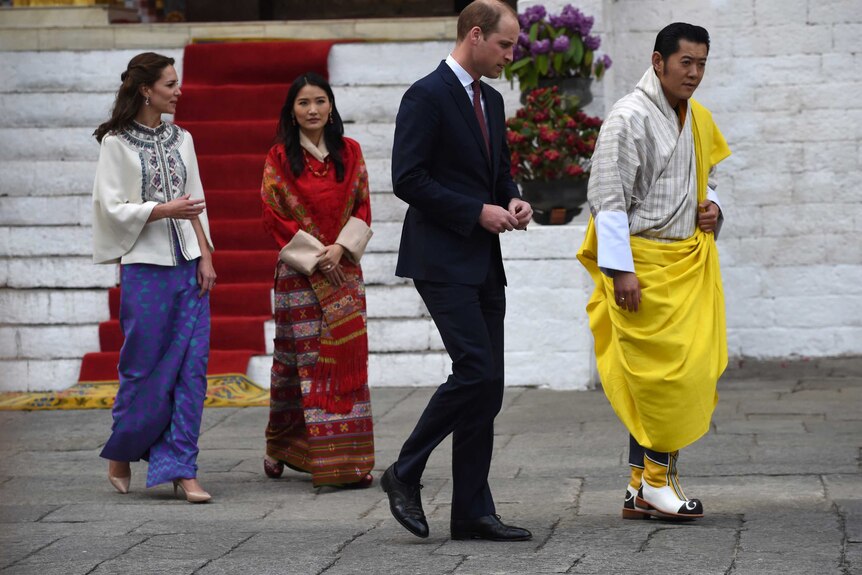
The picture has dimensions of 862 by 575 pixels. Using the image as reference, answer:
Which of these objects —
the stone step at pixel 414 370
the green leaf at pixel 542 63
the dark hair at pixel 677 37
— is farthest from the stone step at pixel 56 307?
the dark hair at pixel 677 37

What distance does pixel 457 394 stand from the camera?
4.77m

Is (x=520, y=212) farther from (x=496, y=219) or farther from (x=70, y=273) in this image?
(x=70, y=273)

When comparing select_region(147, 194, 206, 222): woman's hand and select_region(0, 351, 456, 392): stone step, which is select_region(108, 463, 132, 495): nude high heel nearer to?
select_region(147, 194, 206, 222): woman's hand

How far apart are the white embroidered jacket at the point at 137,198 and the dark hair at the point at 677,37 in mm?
2128

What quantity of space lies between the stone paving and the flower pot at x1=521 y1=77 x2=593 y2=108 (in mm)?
1930

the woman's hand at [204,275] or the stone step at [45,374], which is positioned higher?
the woman's hand at [204,275]

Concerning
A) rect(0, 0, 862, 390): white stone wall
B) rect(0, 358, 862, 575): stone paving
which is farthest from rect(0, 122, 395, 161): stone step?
rect(0, 358, 862, 575): stone paving

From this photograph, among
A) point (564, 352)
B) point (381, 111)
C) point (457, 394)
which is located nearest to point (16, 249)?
point (381, 111)

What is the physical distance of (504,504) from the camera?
5.60 metres

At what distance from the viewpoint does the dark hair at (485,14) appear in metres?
4.75

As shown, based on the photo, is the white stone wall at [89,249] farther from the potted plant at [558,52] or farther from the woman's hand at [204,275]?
the woman's hand at [204,275]

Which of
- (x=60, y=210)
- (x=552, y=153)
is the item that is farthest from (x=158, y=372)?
(x=60, y=210)

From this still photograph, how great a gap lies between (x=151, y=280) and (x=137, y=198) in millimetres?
340

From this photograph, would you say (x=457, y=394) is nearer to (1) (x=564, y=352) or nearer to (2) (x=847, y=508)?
(2) (x=847, y=508)
